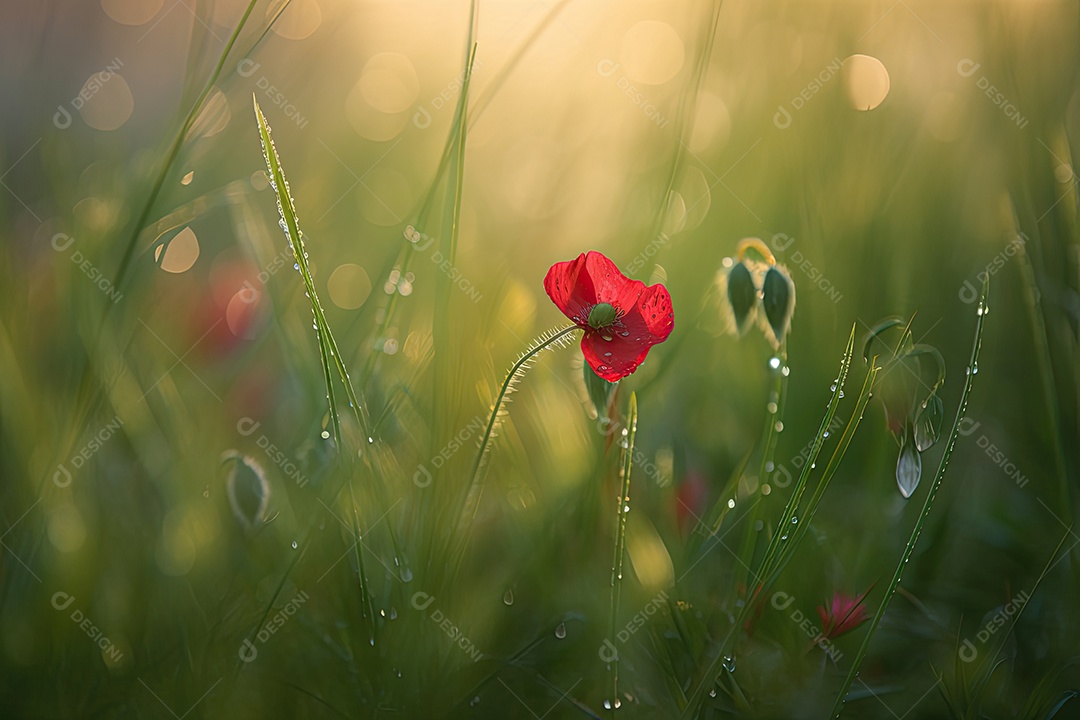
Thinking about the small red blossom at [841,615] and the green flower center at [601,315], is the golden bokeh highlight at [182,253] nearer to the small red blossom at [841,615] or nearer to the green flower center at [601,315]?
Answer: the green flower center at [601,315]

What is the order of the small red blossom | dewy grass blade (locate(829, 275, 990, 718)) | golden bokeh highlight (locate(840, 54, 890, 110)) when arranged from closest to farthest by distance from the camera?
dewy grass blade (locate(829, 275, 990, 718)) → the small red blossom → golden bokeh highlight (locate(840, 54, 890, 110))

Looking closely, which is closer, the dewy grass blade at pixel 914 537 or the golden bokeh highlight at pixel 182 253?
the dewy grass blade at pixel 914 537

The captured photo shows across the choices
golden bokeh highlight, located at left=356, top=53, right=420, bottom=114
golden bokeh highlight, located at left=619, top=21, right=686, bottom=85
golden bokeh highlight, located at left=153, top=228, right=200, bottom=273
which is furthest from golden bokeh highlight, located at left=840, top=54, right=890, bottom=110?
golden bokeh highlight, located at left=153, top=228, right=200, bottom=273

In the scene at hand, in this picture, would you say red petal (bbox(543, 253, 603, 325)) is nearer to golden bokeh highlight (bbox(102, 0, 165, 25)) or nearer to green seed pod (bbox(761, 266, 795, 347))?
green seed pod (bbox(761, 266, 795, 347))

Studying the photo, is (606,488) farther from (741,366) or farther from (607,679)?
(741,366)

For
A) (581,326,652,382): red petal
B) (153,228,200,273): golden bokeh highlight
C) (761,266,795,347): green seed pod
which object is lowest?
(153,228,200,273): golden bokeh highlight

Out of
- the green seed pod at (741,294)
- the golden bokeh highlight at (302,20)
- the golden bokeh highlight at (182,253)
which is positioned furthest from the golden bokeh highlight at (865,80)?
the golden bokeh highlight at (182,253)

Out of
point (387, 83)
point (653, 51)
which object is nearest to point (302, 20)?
point (387, 83)

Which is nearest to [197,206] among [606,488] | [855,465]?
[606,488]
